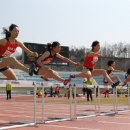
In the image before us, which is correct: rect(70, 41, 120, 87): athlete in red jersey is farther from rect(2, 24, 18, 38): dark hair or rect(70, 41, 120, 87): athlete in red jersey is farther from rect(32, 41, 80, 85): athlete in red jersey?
rect(2, 24, 18, 38): dark hair

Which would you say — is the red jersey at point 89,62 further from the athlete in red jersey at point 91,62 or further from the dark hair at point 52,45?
the dark hair at point 52,45

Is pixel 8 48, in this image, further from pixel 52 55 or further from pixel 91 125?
pixel 91 125

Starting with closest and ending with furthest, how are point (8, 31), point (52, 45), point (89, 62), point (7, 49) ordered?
1. point (7, 49)
2. point (8, 31)
3. point (52, 45)
4. point (89, 62)

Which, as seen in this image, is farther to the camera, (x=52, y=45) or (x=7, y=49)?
(x=52, y=45)

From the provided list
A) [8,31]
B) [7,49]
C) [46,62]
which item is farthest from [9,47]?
[46,62]

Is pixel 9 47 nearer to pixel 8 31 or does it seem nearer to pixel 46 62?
pixel 8 31

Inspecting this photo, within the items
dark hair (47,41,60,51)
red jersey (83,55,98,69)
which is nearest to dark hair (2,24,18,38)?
dark hair (47,41,60,51)

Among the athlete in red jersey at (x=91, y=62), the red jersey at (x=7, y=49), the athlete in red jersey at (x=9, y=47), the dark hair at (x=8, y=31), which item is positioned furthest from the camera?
the athlete in red jersey at (x=91, y=62)

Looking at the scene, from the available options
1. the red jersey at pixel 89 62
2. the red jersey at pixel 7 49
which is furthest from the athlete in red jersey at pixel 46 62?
the red jersey at pixel 89 62

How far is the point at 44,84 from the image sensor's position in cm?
1143

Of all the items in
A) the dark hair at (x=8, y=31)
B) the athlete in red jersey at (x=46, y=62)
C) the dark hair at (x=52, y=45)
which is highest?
the dark hair at (x=8, y=31)

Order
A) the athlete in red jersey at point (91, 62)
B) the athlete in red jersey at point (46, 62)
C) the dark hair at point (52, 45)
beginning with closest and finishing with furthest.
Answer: the athlete in red jersey at point (46, 62) < the dark hair at point (52, 45) < the athlete in red jersey at point (91, 62)

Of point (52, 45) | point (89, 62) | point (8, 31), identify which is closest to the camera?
point (8, 31)

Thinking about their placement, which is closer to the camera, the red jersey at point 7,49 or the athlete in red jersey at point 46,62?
the red jersey at point 7,49
